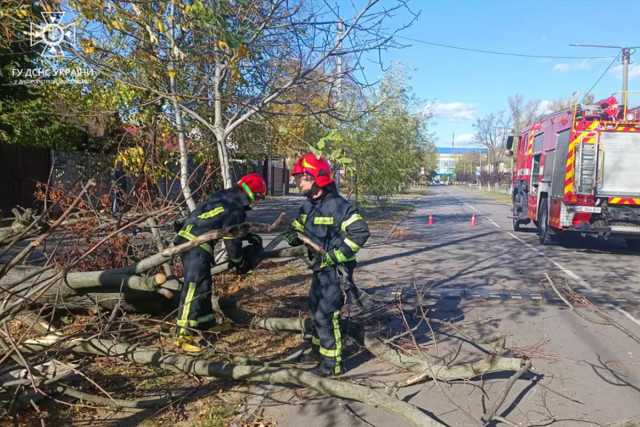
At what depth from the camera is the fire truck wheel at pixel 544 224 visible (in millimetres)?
11703

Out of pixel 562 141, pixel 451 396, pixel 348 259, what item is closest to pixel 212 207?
pixel 348 259

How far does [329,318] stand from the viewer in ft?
13.6

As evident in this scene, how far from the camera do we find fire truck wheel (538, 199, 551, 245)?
1170 cm

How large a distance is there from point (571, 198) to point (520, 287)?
3626 mm

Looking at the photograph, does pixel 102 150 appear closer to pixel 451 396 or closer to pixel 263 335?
pixel 263 335

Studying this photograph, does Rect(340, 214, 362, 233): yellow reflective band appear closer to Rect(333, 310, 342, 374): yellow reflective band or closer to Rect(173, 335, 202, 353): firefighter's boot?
Rect(333, 310, 342, 374): yellow reflective band

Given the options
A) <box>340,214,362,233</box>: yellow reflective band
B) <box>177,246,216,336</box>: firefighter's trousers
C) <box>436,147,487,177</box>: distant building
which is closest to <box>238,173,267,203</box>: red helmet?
<box>177,246,216,336</box>: firefighter's trousers

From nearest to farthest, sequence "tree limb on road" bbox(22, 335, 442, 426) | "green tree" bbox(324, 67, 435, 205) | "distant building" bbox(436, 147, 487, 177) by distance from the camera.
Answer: "tree limb on road" bbox(22, 335, 442, 426) < "green tree" bbox(324, 67, 435, 205) < "distant building" bbox(436, 147, 487, 177)

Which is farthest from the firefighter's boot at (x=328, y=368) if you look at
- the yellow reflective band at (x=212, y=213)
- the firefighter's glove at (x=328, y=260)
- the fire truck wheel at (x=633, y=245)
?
the fire truck wheel at (x=633, y=245)

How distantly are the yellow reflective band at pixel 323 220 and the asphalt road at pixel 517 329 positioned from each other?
129cm

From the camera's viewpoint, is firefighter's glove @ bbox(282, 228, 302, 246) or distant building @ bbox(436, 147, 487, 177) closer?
firefighter's glove @ bbox(282, 228, 302, 246)

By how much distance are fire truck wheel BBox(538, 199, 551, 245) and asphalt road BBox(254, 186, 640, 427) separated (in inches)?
10.2

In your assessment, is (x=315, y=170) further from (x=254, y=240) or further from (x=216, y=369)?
(x=216, y=369)

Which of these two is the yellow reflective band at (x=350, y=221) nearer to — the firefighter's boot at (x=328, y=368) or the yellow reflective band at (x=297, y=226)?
the yellow reflective band at (x=297, y=226)
